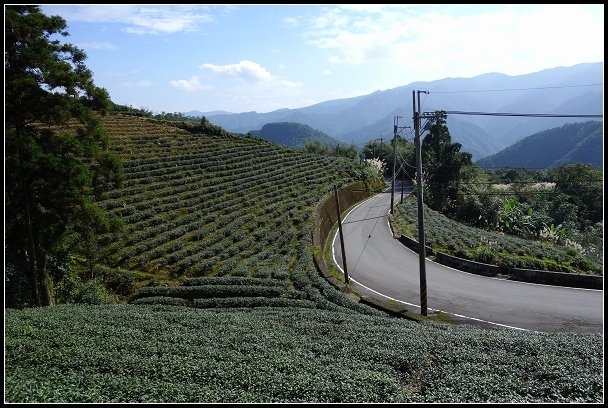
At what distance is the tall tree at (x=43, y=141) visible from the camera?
13648 mm

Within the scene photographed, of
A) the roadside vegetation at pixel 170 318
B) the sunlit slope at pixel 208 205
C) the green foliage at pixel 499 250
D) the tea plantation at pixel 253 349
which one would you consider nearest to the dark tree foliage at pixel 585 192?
the green foliage at pixel 499 250

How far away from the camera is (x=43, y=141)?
14539 mm

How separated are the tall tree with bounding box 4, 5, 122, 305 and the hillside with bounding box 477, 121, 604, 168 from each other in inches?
6318

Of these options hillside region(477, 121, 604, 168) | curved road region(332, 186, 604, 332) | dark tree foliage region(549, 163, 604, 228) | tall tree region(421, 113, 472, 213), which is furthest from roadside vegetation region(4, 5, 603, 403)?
hillside region(477, 121, 604, 168)

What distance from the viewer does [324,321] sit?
1433 cm

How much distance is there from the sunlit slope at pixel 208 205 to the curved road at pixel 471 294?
3.77m

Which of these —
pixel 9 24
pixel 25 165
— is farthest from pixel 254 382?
pixel 9 24

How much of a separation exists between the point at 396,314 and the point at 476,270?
8.72 m

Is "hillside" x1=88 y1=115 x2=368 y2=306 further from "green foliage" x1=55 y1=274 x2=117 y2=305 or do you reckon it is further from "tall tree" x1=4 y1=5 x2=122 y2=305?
"tall tree" x1=4 y1=5 x2=122 y2=305

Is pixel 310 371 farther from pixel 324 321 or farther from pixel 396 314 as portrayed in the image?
pixel 396 314

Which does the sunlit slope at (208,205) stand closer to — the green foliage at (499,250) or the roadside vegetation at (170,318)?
the roadside vegetation at (170,318)

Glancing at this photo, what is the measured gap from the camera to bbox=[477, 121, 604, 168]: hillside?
14912 cm

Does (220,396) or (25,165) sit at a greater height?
(25,165)

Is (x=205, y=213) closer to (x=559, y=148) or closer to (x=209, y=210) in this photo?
(x=209, y=210)
